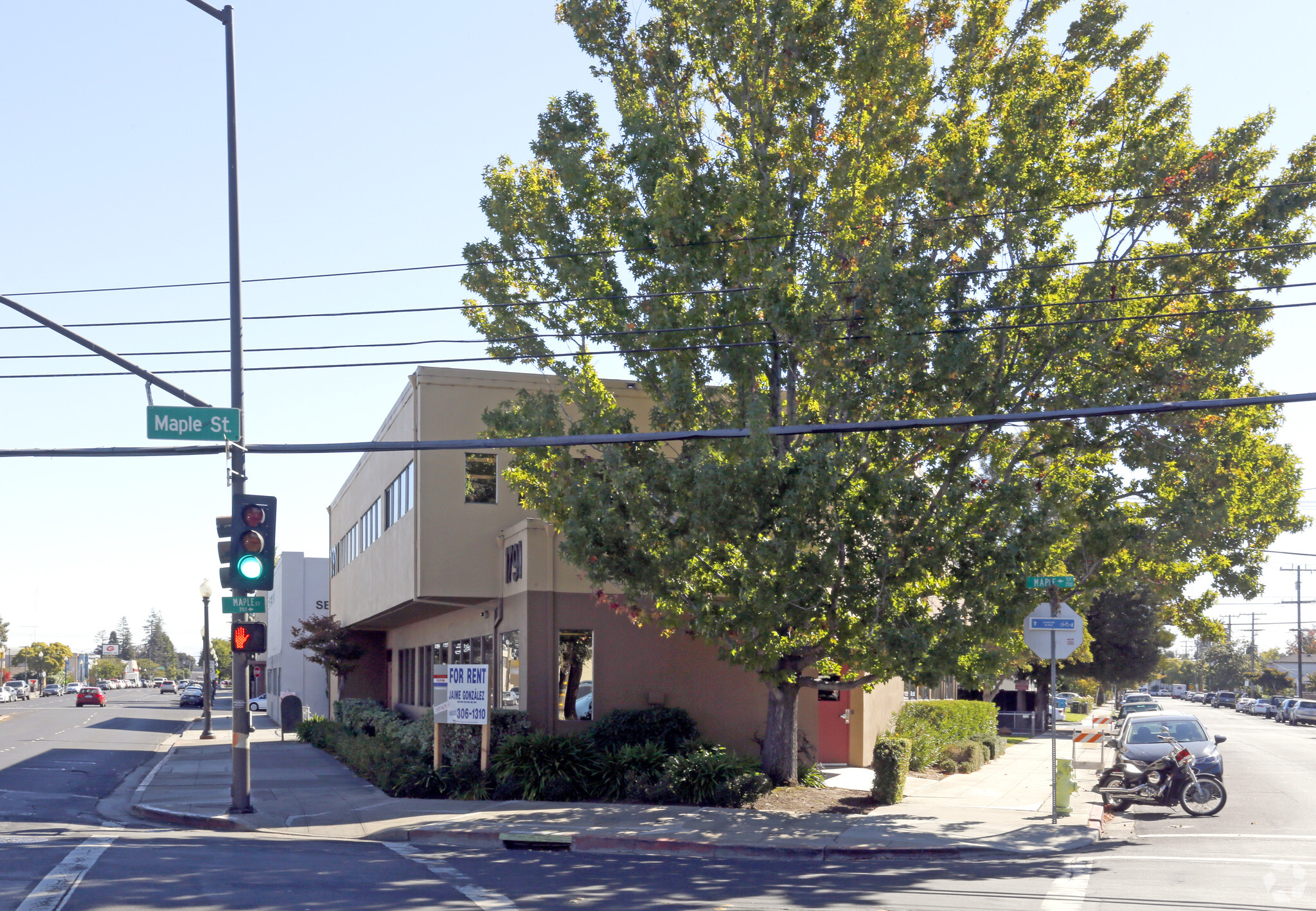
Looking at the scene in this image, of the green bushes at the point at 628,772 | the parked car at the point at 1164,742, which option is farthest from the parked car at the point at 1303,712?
the green bushes at the point at 628,772

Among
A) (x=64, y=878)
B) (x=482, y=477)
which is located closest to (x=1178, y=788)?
(x=482, y=477)

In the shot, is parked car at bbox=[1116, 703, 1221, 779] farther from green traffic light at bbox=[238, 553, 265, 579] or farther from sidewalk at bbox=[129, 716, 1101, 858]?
green traffic light at bbox=[238, 553, 265, 579]

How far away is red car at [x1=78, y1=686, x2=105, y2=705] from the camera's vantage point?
6975 cm

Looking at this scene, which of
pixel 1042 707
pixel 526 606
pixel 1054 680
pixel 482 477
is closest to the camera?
pixel 1054 680

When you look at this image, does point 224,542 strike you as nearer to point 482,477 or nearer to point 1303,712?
point 482,477

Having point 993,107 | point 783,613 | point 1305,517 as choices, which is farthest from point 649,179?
point 1305,517

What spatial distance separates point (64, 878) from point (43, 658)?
159807 millimetres

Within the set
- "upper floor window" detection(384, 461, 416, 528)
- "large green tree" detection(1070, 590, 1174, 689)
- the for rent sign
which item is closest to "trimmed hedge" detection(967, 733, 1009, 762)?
the for rent sign

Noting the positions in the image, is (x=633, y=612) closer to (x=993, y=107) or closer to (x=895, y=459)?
(x=895, y=459)

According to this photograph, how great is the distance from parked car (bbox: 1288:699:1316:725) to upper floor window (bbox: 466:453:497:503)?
54.7 meters

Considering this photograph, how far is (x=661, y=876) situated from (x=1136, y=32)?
528 inches

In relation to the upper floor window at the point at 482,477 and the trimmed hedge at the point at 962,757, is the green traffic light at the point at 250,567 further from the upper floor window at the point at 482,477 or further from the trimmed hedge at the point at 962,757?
the trimmed hedge at the point at 962,757

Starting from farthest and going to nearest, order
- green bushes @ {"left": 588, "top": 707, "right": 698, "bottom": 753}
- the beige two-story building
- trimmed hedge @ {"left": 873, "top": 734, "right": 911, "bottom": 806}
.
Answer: the beige two-story building → green bushes @ {"left": 588, "top": 707, "right": 698, "bottom": 753} → trimmed hedge @ {"left": 873, "top": 734, "right": 911, "bottom": 806}

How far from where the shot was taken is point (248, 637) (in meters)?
16.3
